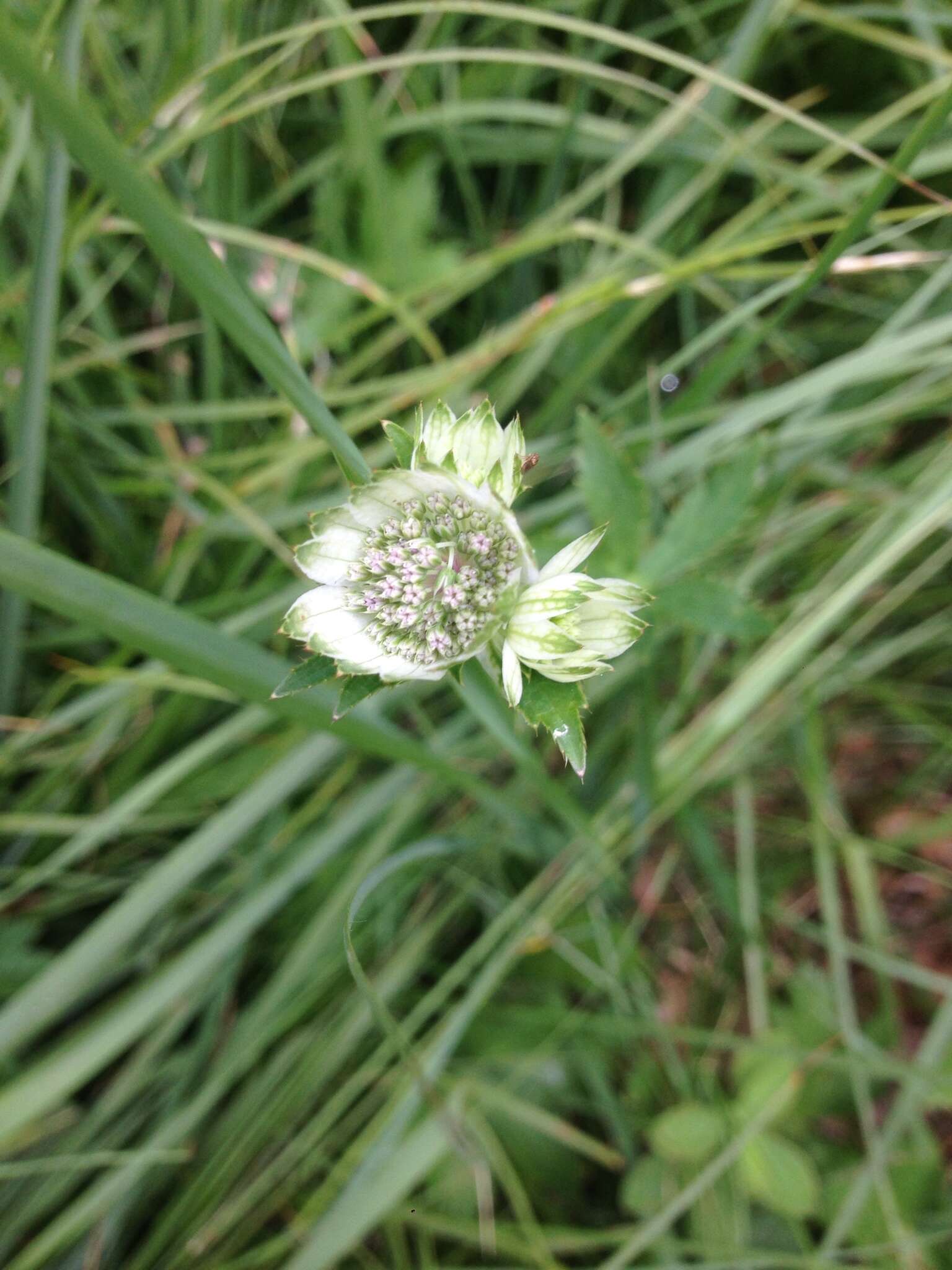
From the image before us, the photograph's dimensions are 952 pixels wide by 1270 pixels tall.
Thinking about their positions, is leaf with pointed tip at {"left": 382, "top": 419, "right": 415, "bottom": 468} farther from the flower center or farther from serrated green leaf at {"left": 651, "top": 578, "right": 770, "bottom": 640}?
serrated green leaf at {"left": 651, "top": 578, "right": 770, "bottom": 640}

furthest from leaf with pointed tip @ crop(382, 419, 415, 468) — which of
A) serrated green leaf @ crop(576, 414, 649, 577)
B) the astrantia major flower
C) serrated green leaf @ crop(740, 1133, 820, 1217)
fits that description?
serrated green leaf @ crop(740, 1133, 820, 1217)

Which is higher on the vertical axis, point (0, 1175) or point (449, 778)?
point (449, 778)

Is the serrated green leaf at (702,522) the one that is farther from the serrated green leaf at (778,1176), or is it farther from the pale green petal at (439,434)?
the serrated green leaf at (778,1176)

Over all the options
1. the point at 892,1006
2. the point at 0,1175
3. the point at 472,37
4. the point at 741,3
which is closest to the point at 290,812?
the point at 0,1175

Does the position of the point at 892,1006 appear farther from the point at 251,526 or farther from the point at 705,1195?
the point at 251,526

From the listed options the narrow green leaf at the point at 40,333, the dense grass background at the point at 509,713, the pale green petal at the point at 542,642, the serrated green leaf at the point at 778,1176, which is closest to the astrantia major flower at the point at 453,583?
the pale green petal at the point at 542,642

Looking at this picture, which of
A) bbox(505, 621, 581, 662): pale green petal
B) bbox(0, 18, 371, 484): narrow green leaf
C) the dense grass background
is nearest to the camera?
bbox(0, 18, 371, 484): narrow green leaf

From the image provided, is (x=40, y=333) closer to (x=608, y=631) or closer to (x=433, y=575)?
(x=433, y=575)
